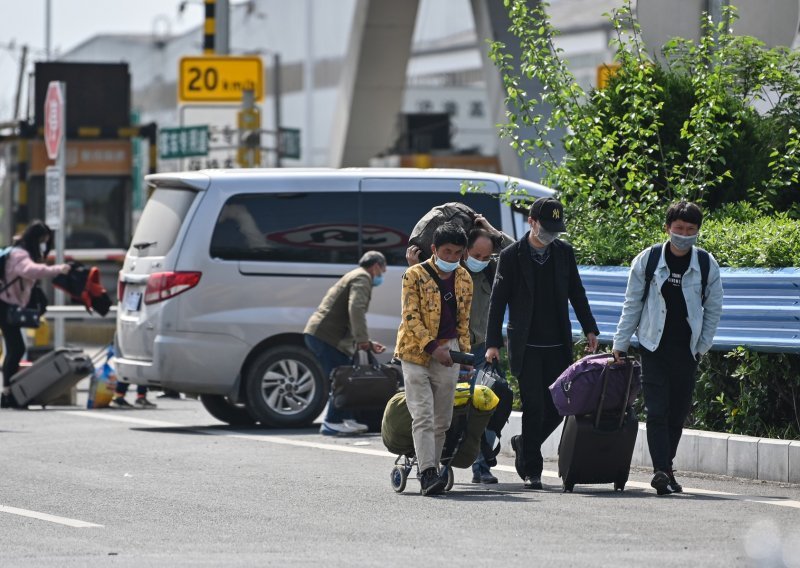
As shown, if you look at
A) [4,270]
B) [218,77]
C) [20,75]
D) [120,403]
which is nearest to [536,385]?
[120,403]

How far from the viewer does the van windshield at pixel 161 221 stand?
49.4ft

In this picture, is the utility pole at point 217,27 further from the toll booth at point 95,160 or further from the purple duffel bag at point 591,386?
the purple duffel bag at point 591,386

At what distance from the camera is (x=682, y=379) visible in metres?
10.5

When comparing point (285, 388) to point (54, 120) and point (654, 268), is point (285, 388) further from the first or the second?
point (54, 120)

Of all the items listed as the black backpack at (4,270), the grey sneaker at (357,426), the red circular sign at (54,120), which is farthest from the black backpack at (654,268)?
the red circular sign at (54,120)

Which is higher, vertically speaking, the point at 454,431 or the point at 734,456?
the point at 454,431

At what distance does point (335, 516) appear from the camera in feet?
30.7

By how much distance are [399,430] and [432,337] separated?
0.61m

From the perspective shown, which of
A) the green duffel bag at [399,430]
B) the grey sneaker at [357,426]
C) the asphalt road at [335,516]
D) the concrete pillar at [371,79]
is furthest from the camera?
the concrete pillar at [371,79]

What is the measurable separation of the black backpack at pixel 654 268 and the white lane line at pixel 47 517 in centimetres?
332

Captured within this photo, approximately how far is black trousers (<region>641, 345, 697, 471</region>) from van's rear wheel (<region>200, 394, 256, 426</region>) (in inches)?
243

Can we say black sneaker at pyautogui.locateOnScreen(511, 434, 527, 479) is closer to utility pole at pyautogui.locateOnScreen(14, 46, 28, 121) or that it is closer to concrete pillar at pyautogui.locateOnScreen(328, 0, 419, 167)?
concrete pillar at pyautogui.locateOnScreen(328, 0, 419, 167)

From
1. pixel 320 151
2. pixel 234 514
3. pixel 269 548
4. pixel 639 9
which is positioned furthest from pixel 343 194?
pixel 320 151

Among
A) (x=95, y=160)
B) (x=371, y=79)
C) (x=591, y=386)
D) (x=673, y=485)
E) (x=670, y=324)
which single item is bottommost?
(x=673, y=485)
